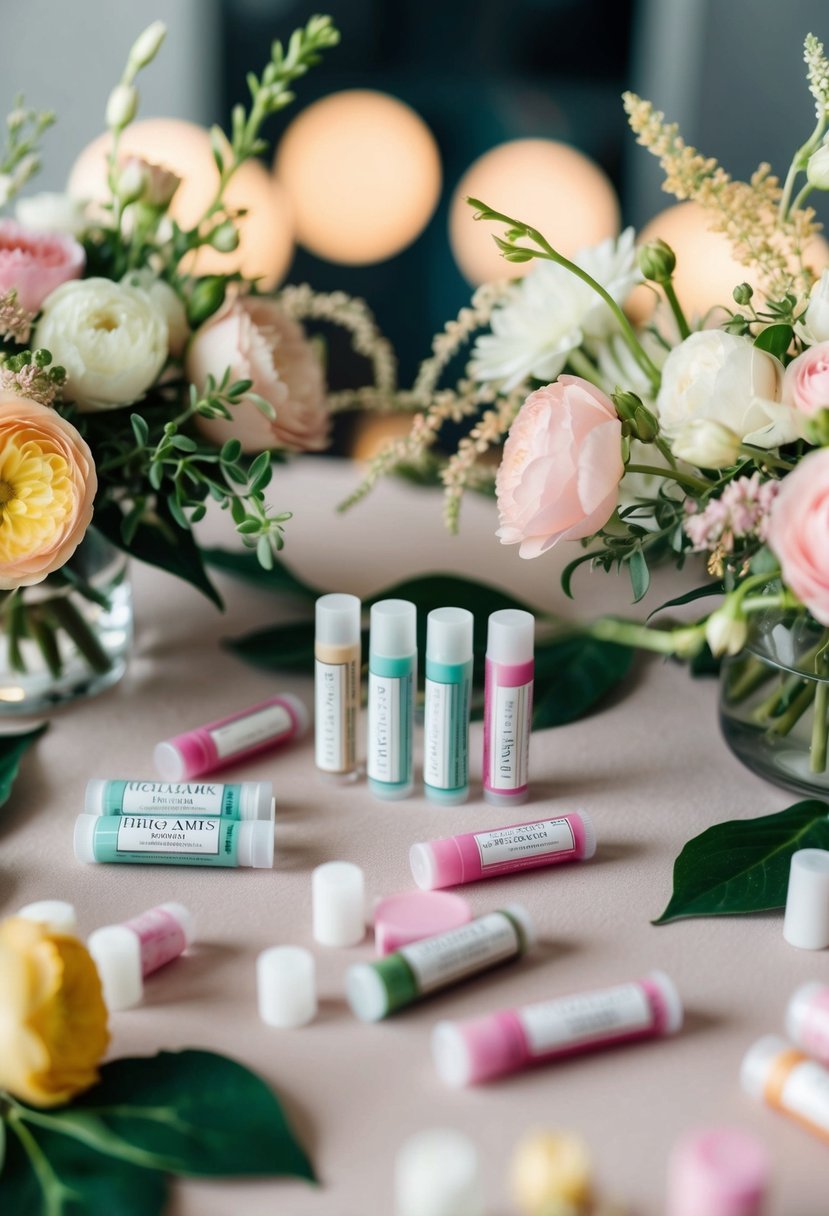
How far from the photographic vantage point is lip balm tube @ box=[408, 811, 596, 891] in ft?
2.23

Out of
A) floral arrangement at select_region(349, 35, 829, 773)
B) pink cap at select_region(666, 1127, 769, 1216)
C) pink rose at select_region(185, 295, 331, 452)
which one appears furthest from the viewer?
pink rose at select_region(185, 295, 331, 452)

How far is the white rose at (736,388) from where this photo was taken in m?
0.63

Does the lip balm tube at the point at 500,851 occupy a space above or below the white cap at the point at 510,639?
below

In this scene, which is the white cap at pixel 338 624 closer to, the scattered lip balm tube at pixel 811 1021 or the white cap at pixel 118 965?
the white cap at pixel 118 965

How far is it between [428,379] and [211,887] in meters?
0.43

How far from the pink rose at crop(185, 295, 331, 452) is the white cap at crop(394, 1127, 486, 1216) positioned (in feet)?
1.53

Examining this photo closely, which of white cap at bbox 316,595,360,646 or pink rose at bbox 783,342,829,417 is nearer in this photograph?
pink rose at bbox 783,342,829,417

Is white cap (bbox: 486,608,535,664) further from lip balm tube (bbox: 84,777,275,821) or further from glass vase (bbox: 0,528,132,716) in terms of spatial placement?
glass vase (bbox: 0,528,132,716)

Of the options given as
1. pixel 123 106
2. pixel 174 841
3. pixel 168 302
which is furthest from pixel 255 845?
pixel 123 106

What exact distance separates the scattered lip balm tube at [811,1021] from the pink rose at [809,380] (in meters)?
0.28

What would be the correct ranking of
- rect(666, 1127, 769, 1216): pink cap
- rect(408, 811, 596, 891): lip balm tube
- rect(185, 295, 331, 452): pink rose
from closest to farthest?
rect(666, 1127, 769, 1216): pink cap
rect(408, 811, 596, 891): lip balm tube
rect(185, 295, 331, 452): pink rose

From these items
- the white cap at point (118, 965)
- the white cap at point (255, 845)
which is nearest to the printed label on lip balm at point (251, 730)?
the white cap at point (255, 845)

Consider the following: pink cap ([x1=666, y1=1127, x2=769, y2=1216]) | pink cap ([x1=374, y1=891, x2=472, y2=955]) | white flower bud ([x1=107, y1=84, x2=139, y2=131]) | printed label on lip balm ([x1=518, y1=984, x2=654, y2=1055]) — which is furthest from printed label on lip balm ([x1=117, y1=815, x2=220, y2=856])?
white flower bud ([x1=107, y1=84, x2=139, y2=131])

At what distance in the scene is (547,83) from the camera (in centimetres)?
202
